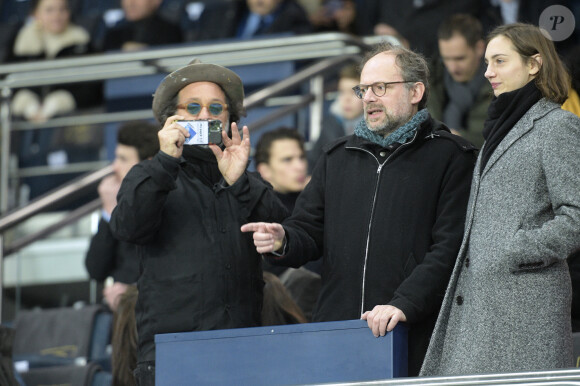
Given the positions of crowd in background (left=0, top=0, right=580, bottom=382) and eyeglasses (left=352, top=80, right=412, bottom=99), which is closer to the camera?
eyeglasses (left=352, top=80, right=412, bottom=99)

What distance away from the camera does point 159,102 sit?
4523 millimetres

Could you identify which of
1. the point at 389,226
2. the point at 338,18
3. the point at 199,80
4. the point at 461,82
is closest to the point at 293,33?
the point at 338,18

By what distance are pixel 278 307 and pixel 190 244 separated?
80 cm

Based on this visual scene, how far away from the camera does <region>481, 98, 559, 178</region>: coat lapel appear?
3.96 meters

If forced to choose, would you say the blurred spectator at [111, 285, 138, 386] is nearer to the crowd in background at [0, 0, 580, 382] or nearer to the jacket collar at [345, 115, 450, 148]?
the crowd in background at [0, 0, 580, 382]

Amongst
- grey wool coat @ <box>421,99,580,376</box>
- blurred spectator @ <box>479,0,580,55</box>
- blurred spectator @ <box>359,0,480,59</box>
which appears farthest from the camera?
blurred spectator @ <box>359,0,480,59</box>

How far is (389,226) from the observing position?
4129mm

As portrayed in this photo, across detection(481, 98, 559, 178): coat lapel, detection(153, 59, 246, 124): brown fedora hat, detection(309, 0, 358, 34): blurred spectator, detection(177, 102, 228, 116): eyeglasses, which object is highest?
detection(309, 0, 358, 34): blurred spectator

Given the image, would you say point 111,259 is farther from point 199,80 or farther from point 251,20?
point 251,20

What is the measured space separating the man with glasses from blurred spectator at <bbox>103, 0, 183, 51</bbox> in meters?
5.39

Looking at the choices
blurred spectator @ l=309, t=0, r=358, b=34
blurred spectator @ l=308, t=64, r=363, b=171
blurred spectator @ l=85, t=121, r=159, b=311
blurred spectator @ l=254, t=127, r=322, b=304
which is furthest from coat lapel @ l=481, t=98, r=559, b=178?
blurred spectator @ l=309, t=0, r=358, b=34

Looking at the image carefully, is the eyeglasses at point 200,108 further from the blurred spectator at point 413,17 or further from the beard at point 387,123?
the blurred spectator at point 413,17

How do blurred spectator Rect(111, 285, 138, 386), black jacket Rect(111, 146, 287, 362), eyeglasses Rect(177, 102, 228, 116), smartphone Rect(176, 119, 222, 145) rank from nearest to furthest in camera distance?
black jacket Rect(111, 146, 287, 362)
smartphone Rect(176, 119, 222, 145)
eyeglasses Rect(177, 102, 228, 116)
blurred spectator Rect(111, 285, 138, 386)

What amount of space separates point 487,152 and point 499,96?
0.19 meters
